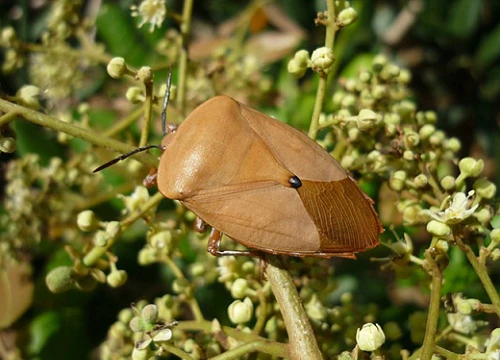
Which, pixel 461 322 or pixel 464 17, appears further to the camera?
pixel 464 17

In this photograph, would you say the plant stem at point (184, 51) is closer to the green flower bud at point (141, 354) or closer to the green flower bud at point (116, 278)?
the green flower bud at point (116, 278)

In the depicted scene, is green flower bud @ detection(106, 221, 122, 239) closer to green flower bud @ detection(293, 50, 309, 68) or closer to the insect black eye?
the insect black eye

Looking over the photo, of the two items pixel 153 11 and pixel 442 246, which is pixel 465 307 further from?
pixel 153 11

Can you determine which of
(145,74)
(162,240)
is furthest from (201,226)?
(145,74)

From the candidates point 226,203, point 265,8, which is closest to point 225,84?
point 265,8

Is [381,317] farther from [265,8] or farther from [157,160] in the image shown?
[265,8]

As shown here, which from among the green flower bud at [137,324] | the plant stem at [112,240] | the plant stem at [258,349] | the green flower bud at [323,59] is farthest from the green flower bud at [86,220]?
the green flower bud at [323,59]
